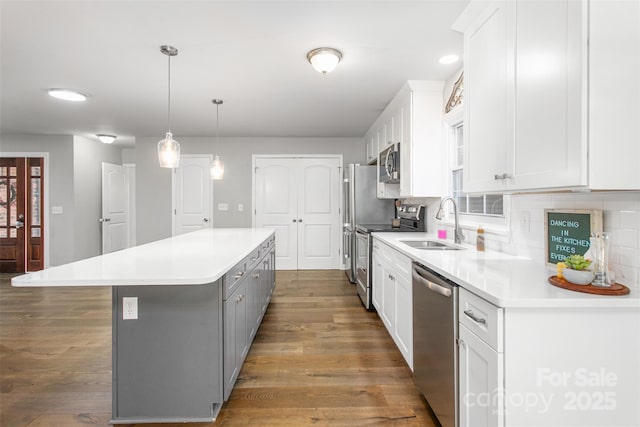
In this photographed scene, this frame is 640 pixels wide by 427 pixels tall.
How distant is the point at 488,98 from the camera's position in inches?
71.2

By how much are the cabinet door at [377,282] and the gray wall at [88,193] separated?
17.7 ft

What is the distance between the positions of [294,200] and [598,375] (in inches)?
200

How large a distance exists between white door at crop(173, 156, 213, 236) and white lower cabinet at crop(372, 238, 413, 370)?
3.77m

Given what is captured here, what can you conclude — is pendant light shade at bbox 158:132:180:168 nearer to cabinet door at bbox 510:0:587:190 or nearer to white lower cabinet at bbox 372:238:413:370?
white lower cabinet at bbox 372:238:413:370

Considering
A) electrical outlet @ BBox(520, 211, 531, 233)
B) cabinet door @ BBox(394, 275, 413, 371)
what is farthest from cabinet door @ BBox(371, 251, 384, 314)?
electrical outlet @ BBox(520, 211, 531, 233)

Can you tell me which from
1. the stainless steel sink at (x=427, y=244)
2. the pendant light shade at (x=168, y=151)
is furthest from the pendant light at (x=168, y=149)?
the stainless steel sink at (x=427, y=244)

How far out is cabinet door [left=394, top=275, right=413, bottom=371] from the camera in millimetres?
2170

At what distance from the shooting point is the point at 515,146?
158cm

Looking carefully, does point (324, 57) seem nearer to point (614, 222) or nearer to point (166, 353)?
point (614, 222)

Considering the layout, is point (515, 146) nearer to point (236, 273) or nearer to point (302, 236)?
point (236, 273)

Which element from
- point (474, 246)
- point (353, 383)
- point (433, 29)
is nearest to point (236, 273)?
Result: point (353, 383)

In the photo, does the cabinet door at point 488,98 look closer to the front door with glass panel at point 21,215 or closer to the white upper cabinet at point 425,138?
the white upper cabinet at point 425,138

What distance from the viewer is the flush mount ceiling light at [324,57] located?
8.33 ft

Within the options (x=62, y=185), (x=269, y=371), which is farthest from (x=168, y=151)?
(x=62, y=185)
